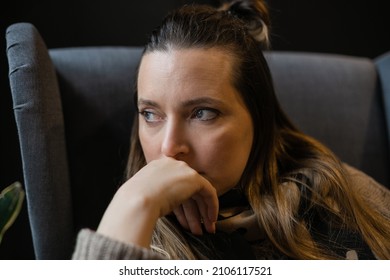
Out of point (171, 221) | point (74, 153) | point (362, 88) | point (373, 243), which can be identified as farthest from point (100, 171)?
point (362, 88)

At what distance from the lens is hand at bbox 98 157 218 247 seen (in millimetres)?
734

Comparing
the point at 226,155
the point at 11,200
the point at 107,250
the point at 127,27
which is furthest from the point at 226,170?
the point at 127,27

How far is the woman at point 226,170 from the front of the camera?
35.4 inches

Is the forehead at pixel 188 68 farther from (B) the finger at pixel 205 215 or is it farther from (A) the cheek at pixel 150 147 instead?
(B) the finger at pixel 205 215

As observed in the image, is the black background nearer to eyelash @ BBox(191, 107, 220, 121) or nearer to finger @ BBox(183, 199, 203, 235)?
eyelash @ BBox(191, 107, 220, 121)

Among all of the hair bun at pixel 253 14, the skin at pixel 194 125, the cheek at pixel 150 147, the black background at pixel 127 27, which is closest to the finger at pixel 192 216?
the skin at pixel 194 125

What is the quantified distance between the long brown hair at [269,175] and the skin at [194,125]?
33 mm

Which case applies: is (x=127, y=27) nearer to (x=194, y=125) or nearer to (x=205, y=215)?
(x=194, y=125)

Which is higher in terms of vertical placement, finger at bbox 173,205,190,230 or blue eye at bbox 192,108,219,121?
blue eye at bbox 192,108,219,121

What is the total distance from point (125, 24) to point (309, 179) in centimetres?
82

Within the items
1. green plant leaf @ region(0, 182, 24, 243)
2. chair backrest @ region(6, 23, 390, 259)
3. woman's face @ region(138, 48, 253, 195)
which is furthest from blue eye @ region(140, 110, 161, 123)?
green plant leaf @ region(0, 182, 24, 243)

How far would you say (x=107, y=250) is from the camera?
70cm

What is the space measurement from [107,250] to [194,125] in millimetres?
312
